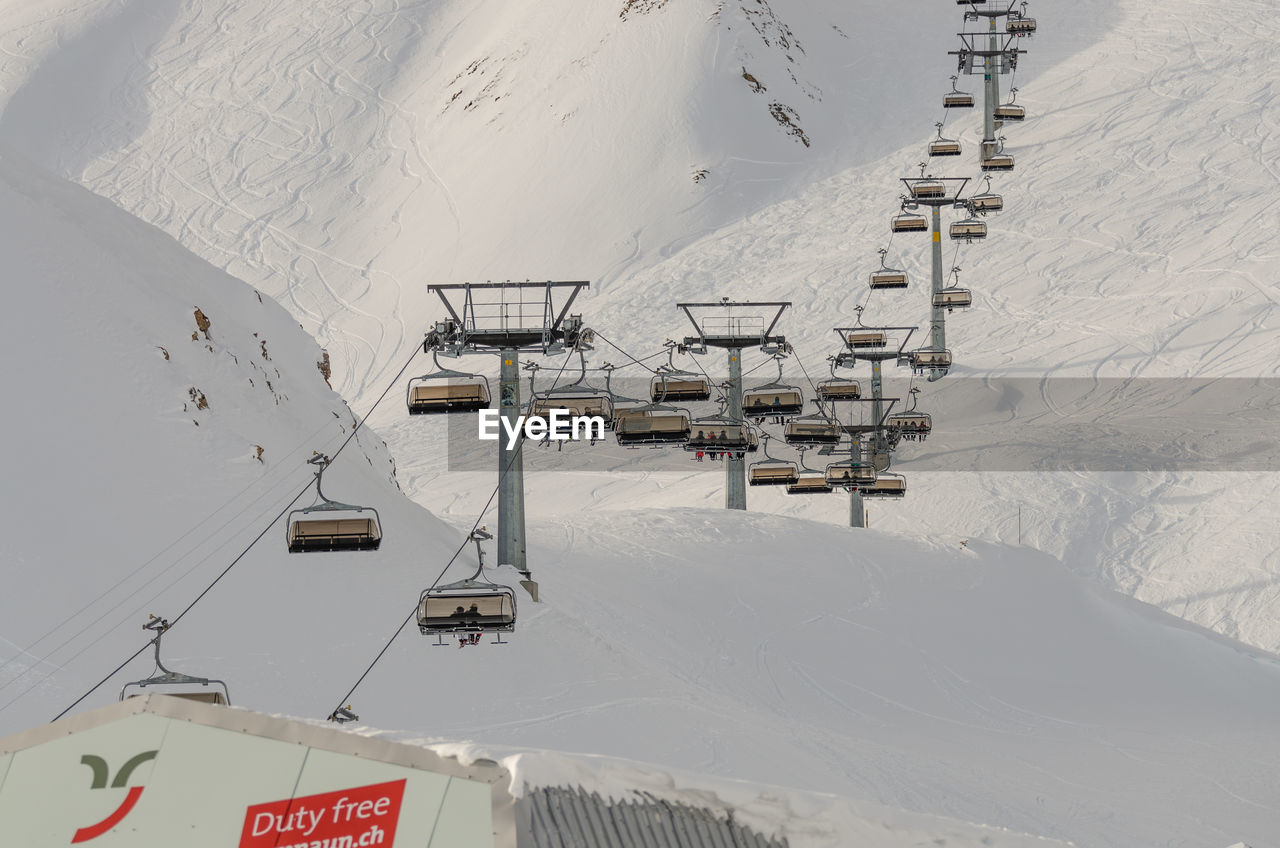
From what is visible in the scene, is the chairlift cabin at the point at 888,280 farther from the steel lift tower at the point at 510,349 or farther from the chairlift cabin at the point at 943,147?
the steel lift tower at the point at 510,349

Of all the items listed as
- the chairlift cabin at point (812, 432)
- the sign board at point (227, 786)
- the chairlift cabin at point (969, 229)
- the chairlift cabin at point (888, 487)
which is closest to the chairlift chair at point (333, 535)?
the sign board at point (227, 786)

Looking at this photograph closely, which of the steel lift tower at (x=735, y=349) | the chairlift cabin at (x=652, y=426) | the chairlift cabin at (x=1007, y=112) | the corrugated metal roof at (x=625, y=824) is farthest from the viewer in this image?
the chairlift cabin at (x=1007, y=112)

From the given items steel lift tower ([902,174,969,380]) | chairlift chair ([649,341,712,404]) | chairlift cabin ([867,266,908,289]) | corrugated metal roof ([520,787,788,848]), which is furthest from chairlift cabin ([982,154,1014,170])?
corrugated metal roof ([520,787,788,848])

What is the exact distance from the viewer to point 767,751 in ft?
64.1

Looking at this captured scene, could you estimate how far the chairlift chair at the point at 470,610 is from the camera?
Answer: 56.8 feet

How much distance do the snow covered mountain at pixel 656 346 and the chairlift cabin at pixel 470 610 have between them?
162 centimetres

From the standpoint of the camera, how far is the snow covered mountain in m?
20.6

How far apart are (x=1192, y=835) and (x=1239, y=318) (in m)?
29.4

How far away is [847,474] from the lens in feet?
103

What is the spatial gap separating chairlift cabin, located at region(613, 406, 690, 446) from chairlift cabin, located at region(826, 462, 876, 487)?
883 centimetres

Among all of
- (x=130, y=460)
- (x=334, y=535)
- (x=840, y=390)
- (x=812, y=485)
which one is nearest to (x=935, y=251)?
(x=840, y=390)

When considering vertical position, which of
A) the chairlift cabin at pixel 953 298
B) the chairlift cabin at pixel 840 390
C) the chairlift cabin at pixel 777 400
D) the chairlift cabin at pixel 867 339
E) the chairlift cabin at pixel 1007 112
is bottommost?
the chairlift cabin at pixel 777 400

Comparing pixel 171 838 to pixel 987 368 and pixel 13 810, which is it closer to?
pixel 13 810

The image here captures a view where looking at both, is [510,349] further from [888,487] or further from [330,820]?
[330,820]
